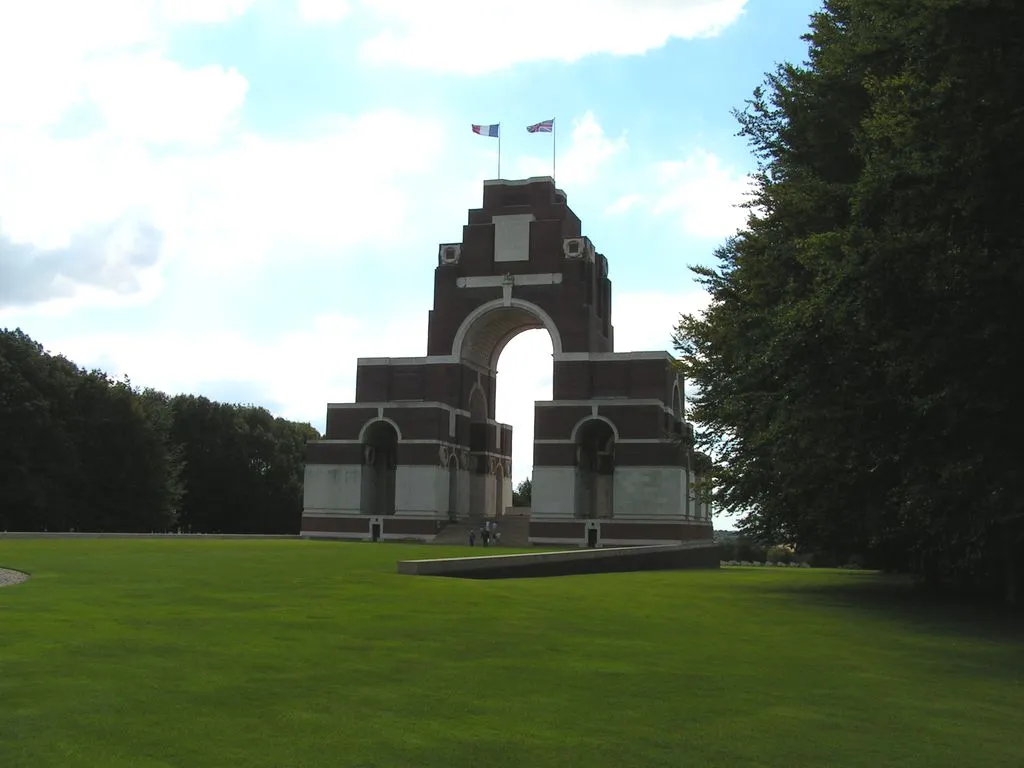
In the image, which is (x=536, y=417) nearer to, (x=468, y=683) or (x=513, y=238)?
(x=513, y=238)

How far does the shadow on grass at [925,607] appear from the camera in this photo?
1536cm

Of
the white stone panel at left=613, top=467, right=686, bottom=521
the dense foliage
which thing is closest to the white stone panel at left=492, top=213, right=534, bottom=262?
the white stone panel at left=613, top=467, right=686, bottom=521

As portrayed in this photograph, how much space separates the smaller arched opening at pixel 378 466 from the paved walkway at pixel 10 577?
1501 inches

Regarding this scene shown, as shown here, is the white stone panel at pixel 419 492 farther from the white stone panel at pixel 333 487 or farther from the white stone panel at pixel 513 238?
the white stone panel at pixel 513 238

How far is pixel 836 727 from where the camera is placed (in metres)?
7.55

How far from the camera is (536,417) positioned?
5419 cm

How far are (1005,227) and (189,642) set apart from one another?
453 inches

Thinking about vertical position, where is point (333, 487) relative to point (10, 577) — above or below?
above

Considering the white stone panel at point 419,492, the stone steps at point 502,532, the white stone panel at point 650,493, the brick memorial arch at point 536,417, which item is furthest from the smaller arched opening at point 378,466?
the white stone panel at point 650,493

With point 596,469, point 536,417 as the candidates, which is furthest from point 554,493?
point 536,417

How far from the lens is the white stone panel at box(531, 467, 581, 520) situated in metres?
52.6

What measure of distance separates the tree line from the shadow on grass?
38830 mm

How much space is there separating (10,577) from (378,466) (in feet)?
138

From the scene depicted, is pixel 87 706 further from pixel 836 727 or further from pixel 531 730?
pixel 836 727
